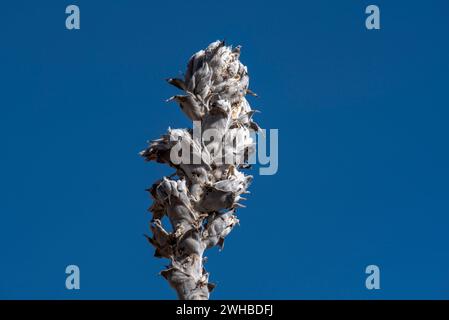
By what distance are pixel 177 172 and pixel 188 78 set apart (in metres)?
1.33

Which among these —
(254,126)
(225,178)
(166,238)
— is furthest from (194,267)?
(254,126)

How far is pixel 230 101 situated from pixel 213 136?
69 cm

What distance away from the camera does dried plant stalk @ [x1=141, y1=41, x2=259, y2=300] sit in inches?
396

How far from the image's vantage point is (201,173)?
409 inches

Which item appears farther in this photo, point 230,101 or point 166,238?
point 230,101

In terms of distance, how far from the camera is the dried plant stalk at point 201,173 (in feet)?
33.0
